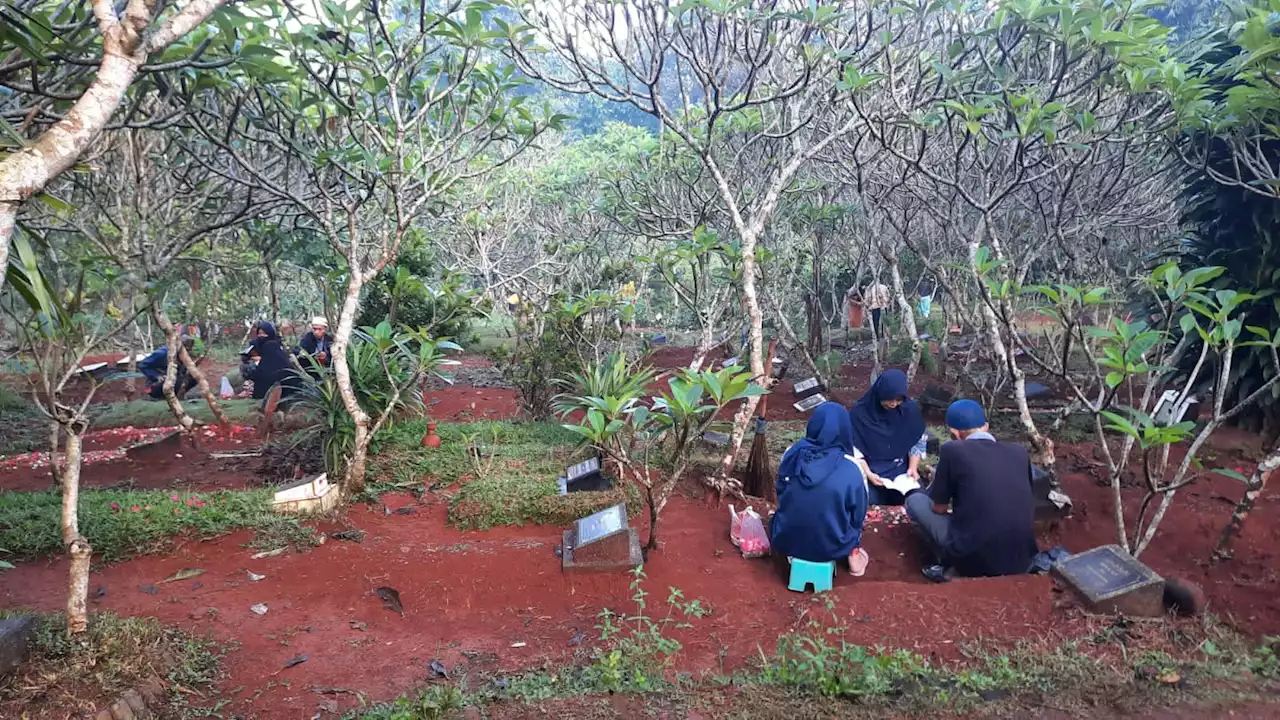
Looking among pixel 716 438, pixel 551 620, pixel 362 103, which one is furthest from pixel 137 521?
pixel 716 438

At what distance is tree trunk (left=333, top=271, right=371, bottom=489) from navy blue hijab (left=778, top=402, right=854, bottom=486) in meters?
2.94

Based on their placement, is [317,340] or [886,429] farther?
[317,340]

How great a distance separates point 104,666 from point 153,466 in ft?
12.8

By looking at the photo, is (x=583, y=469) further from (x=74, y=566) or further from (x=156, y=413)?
(x=156, y=413)

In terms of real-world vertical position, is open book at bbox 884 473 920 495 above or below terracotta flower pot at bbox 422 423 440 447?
below

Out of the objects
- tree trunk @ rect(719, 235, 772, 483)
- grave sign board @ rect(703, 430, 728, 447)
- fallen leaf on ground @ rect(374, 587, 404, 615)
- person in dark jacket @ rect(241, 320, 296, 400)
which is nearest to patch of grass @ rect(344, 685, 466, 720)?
fallen leaf on ground @ rect(374, 587, 404, 615)

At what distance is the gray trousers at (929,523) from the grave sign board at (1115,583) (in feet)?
2.25

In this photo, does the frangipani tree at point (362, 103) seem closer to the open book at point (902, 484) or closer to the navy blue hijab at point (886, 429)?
the navy blue hijab at point (886, 429)

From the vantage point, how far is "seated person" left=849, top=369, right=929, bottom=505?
17.5ft

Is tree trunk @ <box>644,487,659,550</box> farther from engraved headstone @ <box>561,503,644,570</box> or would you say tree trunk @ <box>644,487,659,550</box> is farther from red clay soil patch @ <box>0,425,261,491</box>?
red clay soil patch @ <box>0,425,261,491</box>

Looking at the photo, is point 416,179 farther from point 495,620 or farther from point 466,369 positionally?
point 466,369

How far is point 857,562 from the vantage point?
4305 mm

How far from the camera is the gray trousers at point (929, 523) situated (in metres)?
4.21

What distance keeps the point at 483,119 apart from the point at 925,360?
7.63m
